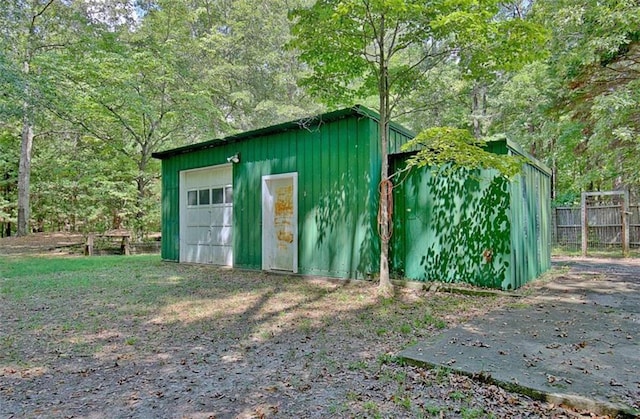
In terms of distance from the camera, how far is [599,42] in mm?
7512

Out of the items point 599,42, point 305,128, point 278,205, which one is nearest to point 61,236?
point 278,205

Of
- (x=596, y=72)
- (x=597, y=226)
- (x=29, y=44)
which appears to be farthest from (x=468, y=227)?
(x=29, y=44)

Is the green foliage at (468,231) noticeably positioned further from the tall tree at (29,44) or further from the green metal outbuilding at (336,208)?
the tall tree at (29,44)

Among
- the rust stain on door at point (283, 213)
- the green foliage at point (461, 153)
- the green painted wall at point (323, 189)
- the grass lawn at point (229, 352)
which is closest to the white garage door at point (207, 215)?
the green painted wall at point (323, 189)

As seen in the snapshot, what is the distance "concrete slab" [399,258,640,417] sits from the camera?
7.43ft

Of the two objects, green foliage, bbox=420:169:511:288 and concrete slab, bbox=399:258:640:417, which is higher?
green foliage, bbox=420:169:511:288

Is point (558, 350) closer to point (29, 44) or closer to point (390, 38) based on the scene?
point (390, 38)

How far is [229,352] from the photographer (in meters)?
3.24

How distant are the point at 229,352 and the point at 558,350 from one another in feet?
8.79

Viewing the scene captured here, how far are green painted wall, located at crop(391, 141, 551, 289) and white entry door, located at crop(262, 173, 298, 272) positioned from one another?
194 cm

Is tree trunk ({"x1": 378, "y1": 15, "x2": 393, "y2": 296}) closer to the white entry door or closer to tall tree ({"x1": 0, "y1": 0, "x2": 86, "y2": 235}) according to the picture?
the white entry door

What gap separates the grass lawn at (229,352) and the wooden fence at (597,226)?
29.2ft

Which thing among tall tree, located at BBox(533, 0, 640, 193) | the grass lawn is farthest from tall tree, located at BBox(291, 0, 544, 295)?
tall tree, located at BBox(533, 0, 640, 193)

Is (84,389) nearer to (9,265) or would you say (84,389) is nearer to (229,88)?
(9,265)
